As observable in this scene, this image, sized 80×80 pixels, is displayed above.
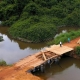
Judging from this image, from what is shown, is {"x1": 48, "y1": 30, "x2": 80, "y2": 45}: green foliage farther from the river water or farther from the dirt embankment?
the river water

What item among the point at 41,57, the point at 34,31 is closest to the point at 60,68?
the point at 41,57

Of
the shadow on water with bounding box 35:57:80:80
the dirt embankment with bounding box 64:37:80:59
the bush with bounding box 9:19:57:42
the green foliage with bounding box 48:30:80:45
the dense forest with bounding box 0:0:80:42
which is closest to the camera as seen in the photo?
the shadow on water with bounding box 35:57:80:80

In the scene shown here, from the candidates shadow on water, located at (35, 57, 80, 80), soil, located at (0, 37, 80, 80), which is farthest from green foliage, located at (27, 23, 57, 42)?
soil, located at (0, 37, 80, 80)

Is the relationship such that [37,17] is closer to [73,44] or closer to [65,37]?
[65,37]

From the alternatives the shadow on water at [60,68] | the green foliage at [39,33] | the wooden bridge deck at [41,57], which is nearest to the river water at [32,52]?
the shadow on water at [60,68]

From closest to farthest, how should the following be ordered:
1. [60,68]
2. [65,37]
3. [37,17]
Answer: [60,68] → [65,37] → [37,17]

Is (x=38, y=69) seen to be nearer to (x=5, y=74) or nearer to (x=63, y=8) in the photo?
(x=5, y=74)
